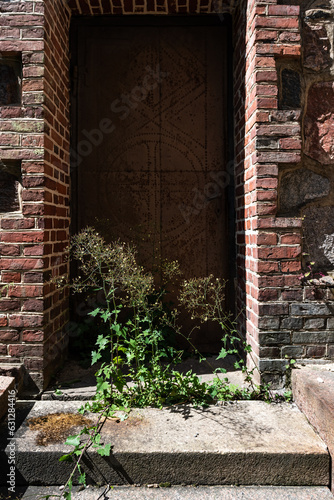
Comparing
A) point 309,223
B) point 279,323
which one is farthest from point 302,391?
point 309,223

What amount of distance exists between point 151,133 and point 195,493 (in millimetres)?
2656

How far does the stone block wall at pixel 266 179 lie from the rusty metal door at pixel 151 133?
675 millimetres

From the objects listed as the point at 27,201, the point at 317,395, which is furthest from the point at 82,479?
the point at 27,201

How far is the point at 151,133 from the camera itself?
342 centimetres

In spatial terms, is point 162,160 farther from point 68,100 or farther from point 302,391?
point 302,391

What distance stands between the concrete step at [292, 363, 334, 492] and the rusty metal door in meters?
1.36

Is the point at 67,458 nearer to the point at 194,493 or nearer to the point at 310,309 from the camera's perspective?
the point at 194,493

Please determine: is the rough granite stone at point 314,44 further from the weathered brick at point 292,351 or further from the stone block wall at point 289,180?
the weathered brick at point 292,351

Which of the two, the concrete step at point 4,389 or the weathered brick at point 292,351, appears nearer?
the concrete step at point 4,389

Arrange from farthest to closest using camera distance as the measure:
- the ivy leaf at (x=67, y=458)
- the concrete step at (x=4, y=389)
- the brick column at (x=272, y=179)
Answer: the brick column at (x=272, y=179), the concrete step at (x=4, y=389), the ivy leaf at (x=67, y=458)

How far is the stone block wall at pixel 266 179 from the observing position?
261 centimetres

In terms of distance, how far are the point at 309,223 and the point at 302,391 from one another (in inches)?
43.6

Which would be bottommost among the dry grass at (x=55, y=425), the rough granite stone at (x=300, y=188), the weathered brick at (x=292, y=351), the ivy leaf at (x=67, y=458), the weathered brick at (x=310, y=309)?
the ivy leaf at (x=67, y=458)

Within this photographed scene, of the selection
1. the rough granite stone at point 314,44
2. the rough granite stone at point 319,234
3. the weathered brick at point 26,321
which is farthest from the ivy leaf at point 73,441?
the rough granite stone at point 314,44
